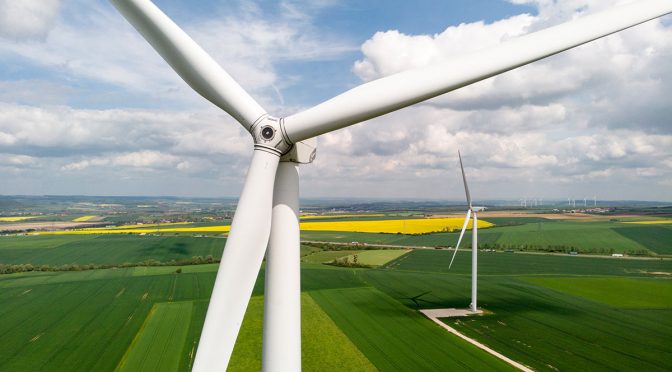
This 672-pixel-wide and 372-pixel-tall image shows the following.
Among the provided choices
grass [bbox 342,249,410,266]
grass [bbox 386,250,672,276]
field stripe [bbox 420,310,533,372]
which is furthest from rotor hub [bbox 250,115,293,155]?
grass [bbox 342,249,410,266]

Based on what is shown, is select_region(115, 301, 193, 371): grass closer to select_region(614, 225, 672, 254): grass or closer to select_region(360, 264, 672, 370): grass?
select_region(360, 264, 672, 370): grass

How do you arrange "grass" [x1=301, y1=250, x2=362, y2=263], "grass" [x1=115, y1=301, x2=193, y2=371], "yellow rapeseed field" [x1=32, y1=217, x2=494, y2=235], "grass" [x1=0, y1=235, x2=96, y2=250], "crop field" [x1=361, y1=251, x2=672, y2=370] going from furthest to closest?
"yellow rapeseed field" [x1=32, y1=217, x2=494, y2=235], "grass" [x1=0, y1=235, x2=96, y2=250], "grass" [x1=301, y1=250, x2=362, y2=263], "crop field" [x1=361, y1=251, x2=672, y2=370], "grass" [x1=115, y1=301, x2=193, y2=371]

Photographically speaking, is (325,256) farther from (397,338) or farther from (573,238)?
(573,238)

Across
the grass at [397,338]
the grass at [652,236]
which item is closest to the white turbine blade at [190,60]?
the grass at [397,338]

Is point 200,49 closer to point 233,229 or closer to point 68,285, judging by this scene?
point 233,229

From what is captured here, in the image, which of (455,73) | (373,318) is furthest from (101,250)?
(455,73)

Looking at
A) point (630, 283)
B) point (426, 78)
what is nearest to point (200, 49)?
point (426, 78)

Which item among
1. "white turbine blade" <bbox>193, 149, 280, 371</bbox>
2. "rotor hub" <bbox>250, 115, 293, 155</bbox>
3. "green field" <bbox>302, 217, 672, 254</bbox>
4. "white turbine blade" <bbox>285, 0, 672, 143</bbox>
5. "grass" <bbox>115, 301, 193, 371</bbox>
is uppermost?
"white turbine blade" <bbox>285, 0, 672, 143</bbox>

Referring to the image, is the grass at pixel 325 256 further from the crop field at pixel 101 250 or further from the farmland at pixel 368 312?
the crop field at pixel 101 250
